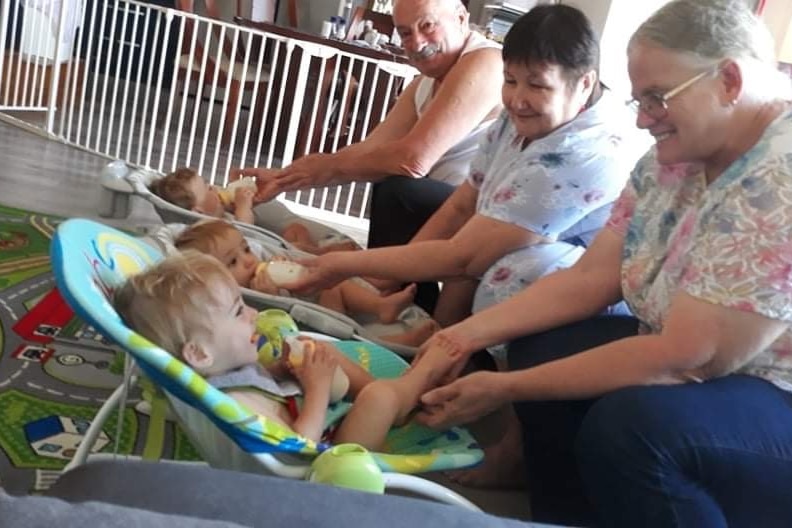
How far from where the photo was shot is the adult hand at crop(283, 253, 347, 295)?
185 centimetres

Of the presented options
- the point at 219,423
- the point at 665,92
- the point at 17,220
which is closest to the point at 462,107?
the point at 665,92

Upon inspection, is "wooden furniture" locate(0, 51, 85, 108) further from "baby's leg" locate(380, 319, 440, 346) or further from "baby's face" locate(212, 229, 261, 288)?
"baby's leg" locate(380, 319, 440, 346)

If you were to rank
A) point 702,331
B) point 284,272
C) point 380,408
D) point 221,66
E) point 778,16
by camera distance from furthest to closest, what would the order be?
1. point 221,66
2. point 778,16
3. point 284,272
4. point 380,408
5. point 702,331

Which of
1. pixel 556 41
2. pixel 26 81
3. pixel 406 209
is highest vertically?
pixel 556 41

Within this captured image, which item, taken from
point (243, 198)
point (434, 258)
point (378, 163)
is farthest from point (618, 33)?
point (434, 258)

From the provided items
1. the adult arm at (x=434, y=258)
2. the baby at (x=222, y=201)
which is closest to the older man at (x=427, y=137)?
Result: the baby at (x=222, y=201)

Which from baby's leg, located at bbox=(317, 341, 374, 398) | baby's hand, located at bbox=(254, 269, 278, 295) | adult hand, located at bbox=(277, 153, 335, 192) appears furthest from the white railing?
baby's leg, located at bbox=(317, 341, 374, 398)

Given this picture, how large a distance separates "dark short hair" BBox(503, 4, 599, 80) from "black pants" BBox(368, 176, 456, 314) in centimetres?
67

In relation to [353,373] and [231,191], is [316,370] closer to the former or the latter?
[353,373]

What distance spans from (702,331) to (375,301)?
3.29 feet

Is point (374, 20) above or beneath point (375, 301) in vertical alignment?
above

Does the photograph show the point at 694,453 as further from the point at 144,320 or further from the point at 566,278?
the point at 144,320

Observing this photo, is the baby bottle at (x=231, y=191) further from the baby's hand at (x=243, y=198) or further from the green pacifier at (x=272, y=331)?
the green pacifier at (x=272, y=331)

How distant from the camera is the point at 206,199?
260 cm
